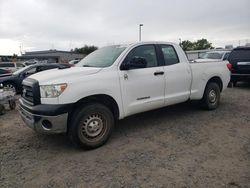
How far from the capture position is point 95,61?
16.0 ft

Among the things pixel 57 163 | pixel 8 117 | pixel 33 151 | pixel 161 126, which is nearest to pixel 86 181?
pixel 57 163

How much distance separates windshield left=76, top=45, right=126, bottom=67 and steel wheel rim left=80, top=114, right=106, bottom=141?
104cm

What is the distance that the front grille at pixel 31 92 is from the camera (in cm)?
381

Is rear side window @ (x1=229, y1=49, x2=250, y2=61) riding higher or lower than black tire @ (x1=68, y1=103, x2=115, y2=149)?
higher

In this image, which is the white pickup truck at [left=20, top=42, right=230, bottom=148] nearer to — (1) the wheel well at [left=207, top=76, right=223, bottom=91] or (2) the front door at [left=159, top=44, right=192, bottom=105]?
(2) the front door at [left=159, top=44, right=192, bottom=105]

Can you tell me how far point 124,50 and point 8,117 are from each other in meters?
4.00

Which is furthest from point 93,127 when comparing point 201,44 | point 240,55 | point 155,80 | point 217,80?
point 201,44

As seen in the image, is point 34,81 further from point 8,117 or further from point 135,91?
point 8,117

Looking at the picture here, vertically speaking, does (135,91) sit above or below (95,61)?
below

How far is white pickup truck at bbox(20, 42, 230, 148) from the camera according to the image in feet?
12.2

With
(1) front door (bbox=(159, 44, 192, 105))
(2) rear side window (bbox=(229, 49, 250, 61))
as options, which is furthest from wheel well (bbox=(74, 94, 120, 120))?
(2) rear side window (bbox=(229, 49, 250, 61))

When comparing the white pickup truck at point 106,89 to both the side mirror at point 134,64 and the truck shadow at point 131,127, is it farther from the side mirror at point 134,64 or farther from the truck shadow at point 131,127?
the truck shadow at point 131,127

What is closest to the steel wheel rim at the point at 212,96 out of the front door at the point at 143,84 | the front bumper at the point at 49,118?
the front door at the point at 143,84

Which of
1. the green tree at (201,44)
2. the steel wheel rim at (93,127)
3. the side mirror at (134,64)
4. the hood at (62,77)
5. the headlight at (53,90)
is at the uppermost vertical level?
the green tree at (201,44)
